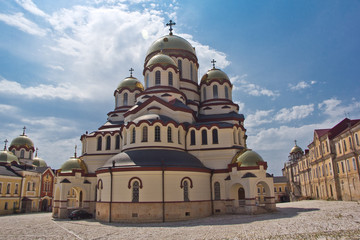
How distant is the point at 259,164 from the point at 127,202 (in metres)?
12.4

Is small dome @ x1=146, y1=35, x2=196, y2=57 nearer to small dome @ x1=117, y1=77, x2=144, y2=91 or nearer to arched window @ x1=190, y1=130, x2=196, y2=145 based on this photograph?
small dome @ x1=117, y1=77, x2=144, y2=91

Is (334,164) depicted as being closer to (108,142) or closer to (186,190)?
(186,190)

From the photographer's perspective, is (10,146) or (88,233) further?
(10,146)

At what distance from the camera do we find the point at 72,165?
30.5 metres

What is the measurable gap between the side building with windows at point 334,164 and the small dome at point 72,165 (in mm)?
31913

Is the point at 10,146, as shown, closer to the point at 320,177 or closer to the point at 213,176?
the point at 213,176

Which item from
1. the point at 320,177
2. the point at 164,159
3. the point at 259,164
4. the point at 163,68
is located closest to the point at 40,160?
the point at 163,68

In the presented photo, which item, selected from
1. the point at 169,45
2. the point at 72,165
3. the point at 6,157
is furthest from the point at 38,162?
the point at 169,45

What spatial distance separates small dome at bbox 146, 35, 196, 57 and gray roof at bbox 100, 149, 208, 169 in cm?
1743

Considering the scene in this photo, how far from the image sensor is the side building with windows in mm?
33938

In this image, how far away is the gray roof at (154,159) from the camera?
23686 millimetres

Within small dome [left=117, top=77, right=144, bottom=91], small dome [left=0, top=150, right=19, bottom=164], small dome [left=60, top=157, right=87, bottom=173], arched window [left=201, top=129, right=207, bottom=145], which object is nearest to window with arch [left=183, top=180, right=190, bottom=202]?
arched window [left=201, top=129, right=207, bottom=145]

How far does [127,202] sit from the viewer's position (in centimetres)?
2292

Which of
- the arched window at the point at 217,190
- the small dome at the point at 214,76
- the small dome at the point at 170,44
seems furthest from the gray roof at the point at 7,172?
the small dome at the point at 214,76
